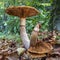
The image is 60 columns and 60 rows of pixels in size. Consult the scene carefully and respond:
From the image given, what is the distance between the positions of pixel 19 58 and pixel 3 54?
89 mm

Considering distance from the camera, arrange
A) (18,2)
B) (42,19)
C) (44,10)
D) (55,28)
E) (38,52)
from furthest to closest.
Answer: (18,2) → (44,10) → (42,19) → (55,28) → (38,52)

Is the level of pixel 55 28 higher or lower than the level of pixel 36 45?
lower

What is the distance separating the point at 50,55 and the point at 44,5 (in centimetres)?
184

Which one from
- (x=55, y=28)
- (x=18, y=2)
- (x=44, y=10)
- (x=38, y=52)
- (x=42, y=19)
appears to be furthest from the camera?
(x=18, y=2)

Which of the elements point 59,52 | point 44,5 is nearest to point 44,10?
point 44,5

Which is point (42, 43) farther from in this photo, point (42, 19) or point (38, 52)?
point (42, 19)

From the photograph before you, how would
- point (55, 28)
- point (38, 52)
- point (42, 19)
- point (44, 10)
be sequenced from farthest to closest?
point (44, 10)
point (42, 19)
point (55, 28)
point (38, 52)

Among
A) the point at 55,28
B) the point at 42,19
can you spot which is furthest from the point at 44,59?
the point at 42,19

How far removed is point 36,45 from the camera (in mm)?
1045

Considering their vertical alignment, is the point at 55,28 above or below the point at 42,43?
below

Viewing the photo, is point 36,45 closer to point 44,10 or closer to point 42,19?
point 42,19

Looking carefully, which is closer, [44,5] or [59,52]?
[59,52]

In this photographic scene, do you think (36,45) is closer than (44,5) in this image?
Yes

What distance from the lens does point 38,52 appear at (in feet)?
3.27
